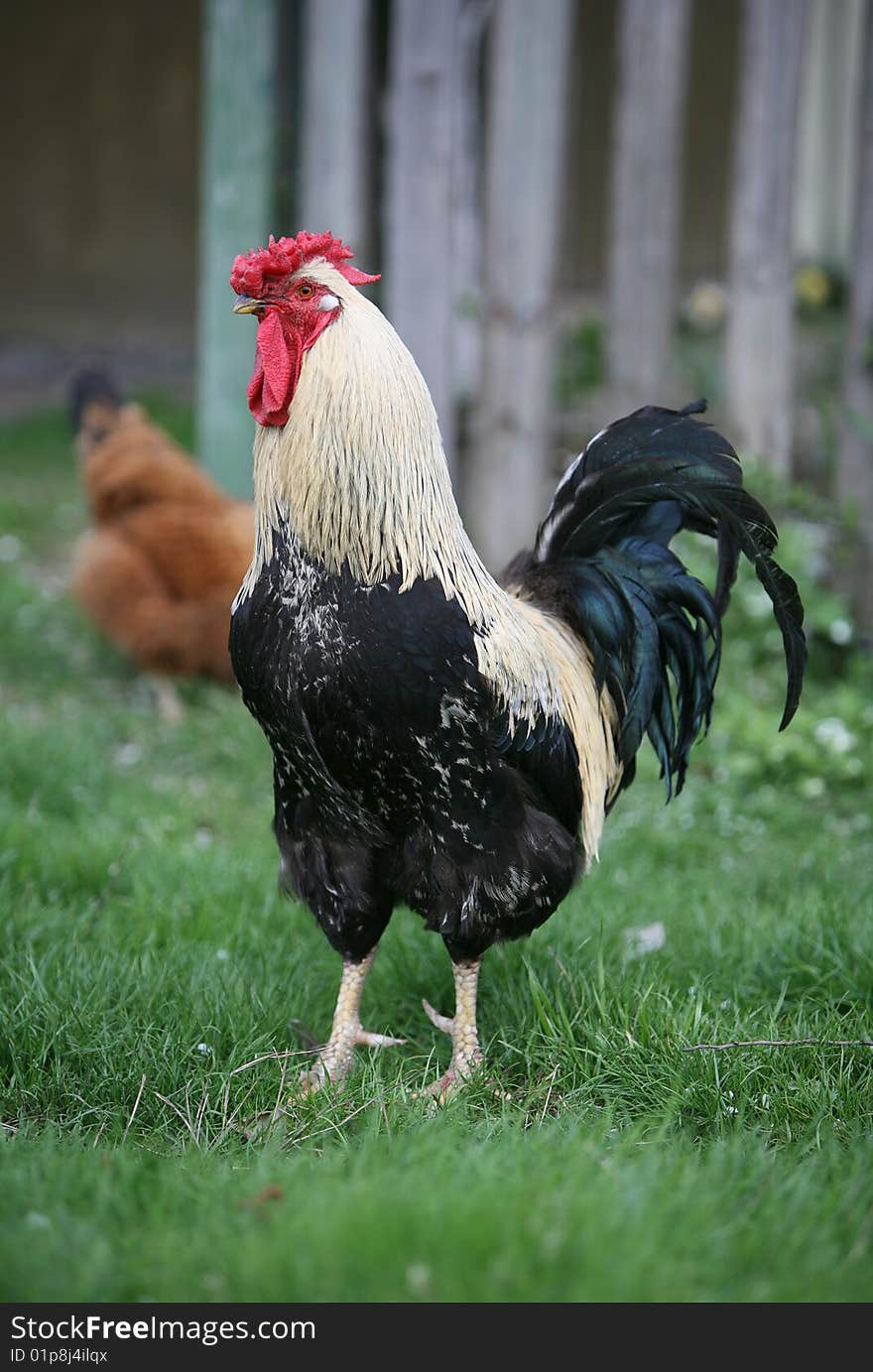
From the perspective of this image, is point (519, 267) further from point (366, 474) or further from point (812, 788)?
point (366, 474)

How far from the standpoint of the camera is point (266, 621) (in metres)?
2.77

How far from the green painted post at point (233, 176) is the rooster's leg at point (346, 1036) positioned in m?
4.12

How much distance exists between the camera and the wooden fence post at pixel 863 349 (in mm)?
5625

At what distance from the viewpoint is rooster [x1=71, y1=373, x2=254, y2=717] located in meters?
5.80

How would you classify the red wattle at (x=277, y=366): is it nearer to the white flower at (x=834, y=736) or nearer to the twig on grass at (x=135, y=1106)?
the twig on grass at (x=135, y=1106)

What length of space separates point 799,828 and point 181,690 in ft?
9.87

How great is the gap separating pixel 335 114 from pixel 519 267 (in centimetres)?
121

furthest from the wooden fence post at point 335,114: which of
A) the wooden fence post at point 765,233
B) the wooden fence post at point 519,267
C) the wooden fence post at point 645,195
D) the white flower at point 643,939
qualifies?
the white flower at point 643,939

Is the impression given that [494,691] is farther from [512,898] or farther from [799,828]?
[799,828]

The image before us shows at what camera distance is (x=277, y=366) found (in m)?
2.71

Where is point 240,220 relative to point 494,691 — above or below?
above

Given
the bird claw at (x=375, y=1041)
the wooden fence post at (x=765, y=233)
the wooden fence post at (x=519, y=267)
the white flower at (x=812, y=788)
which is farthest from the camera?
the wooden fence post at (x=519, y=267)

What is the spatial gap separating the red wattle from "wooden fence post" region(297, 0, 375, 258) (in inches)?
143

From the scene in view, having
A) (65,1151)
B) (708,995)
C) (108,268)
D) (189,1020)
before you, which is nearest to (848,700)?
(708,995)
